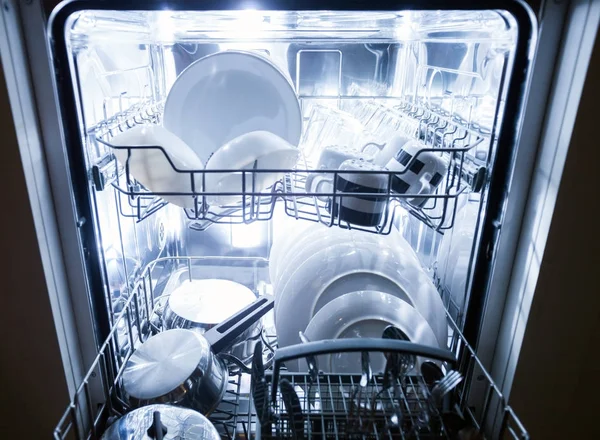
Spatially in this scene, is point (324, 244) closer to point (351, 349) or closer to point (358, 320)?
point (358, 320)

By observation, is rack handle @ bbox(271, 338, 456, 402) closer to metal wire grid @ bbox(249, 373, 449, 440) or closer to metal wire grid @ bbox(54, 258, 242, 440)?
metal wire grid @ bbox(249, 373, 449, 440)

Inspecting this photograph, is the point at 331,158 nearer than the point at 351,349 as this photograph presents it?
No

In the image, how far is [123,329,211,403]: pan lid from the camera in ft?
2.24

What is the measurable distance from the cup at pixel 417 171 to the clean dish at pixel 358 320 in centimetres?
18

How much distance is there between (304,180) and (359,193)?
0.23 meters

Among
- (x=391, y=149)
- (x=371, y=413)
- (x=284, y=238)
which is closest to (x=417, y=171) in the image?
(x=391, y=149)

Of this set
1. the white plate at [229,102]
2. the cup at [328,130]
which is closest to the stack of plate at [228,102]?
the white plate at [229,102]

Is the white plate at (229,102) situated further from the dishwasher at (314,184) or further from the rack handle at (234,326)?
the rack handle at (234,326)

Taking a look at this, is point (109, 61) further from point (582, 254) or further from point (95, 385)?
point (582, 254)

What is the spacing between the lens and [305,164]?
0.90m

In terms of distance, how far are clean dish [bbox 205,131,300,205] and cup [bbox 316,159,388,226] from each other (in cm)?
8

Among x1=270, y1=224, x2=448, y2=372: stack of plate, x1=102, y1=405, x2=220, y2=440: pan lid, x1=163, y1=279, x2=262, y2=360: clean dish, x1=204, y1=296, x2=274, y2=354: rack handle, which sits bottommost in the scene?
x1=163, y1=279, x2=262, y2=360: clean dish

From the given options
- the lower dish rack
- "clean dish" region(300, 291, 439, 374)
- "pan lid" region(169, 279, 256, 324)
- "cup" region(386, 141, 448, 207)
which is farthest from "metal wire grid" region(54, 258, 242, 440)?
"cup" region(386, 141, 448, 207)

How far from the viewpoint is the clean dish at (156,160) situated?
0.63m
